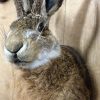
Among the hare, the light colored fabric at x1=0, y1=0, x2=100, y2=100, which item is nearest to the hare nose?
the hare

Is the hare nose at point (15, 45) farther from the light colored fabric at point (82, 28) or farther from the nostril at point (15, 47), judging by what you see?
the light colored fabric at point (82, 28)

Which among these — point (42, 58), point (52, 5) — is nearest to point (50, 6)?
→ point (52, 5)

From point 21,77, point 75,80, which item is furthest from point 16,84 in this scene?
point 75,80

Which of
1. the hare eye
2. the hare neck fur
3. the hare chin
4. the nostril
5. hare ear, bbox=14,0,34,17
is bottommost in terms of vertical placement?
the hare neck fur

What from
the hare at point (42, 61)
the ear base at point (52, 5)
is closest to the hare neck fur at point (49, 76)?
the hare at point (42, 61)

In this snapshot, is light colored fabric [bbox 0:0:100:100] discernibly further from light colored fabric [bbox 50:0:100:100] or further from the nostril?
the nostril

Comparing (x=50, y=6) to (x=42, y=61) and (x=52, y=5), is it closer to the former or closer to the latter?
(x=52, y=5)

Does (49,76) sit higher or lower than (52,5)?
lower
